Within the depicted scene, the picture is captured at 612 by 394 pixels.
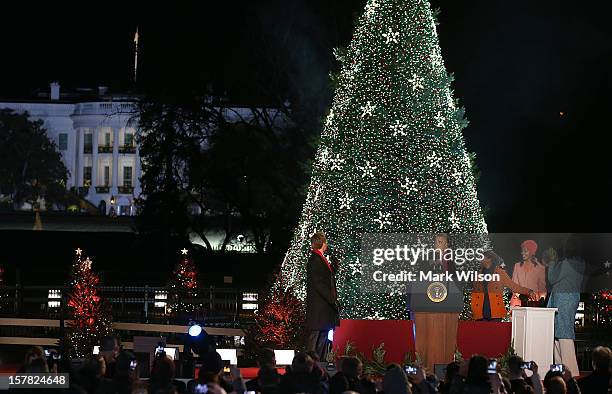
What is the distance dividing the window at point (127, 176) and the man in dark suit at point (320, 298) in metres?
116

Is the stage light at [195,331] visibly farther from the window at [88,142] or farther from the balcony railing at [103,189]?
the window at [88,142]

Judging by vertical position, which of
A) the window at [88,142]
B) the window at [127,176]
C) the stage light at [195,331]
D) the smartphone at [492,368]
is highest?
the window at [88,142]

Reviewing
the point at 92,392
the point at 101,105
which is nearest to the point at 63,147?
the point at 101,105

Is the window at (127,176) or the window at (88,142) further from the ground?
the window at (88,142)

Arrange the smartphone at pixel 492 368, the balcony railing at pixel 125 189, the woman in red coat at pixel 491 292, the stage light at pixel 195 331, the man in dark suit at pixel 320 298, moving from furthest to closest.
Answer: the balcony railing at pixel 125 189 < the woman in red coat at pixel 491 292 < the man in dark suit at pixel 320 298 < the stage light at pixel 195 331 < the smartphone at pixel 492 368

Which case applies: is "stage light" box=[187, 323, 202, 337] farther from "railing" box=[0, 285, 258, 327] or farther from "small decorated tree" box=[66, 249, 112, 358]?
"railing" box=[0, 285, 258, 327]

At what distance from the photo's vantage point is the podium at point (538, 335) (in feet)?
62.5

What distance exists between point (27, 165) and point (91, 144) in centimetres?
1795

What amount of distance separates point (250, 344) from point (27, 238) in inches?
1895

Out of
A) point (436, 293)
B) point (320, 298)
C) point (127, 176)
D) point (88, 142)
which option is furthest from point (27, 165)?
point (436, 293)

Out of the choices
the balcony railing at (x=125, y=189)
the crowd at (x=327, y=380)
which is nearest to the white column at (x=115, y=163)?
the balcony railing at (x=125, y=189)

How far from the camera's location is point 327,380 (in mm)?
13742

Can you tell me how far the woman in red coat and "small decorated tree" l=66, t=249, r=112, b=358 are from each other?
8.50m

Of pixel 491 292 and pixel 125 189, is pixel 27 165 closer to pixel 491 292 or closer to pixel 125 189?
pixel 125 189
